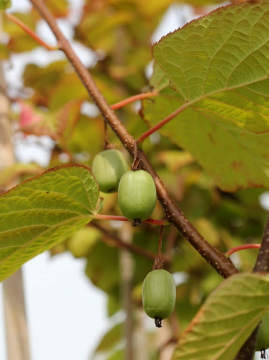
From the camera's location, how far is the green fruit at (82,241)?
1497 mm

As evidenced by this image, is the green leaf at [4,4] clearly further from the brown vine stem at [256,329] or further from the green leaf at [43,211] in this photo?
the brown vine stem at [256,329]

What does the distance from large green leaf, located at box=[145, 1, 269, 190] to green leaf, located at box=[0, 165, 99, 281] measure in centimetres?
17

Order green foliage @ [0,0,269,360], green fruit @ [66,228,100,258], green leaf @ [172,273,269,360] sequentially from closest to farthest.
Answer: green leaf @ [172,273,269,360] < green foliage @ [0,0,269,360] < green fruit @ [66,228,100,258]

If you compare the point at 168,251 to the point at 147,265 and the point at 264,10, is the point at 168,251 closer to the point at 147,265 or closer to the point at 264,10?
the point at 147,265

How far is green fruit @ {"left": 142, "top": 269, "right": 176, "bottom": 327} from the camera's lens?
61 centimetres

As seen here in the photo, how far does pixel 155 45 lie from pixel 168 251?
34.6 inches

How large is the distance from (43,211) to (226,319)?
0.26m

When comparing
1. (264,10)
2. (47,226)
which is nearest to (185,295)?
(47,226)

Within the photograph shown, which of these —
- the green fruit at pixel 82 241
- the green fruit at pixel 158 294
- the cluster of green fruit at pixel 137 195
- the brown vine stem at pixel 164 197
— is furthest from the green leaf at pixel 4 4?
the green fruit at pixel 82 241

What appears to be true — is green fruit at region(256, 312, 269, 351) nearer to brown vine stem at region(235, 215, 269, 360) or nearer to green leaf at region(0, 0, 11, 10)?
brown vine stem at region(235, 215, 269, 360)

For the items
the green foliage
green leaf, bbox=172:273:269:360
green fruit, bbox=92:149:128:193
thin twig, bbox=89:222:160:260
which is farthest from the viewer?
thin twig, bbox=89:222:160:260

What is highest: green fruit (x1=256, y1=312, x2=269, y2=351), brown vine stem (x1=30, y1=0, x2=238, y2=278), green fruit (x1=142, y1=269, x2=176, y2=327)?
brown vine stem (x1=30, y1=0, x2=238, y2=278)

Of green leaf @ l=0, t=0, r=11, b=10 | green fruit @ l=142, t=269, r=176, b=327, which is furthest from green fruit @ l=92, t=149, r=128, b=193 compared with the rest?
green leaf @ l=0, t=0, r=11, b=10

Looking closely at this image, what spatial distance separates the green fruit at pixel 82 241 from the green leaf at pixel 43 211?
0.80 m
